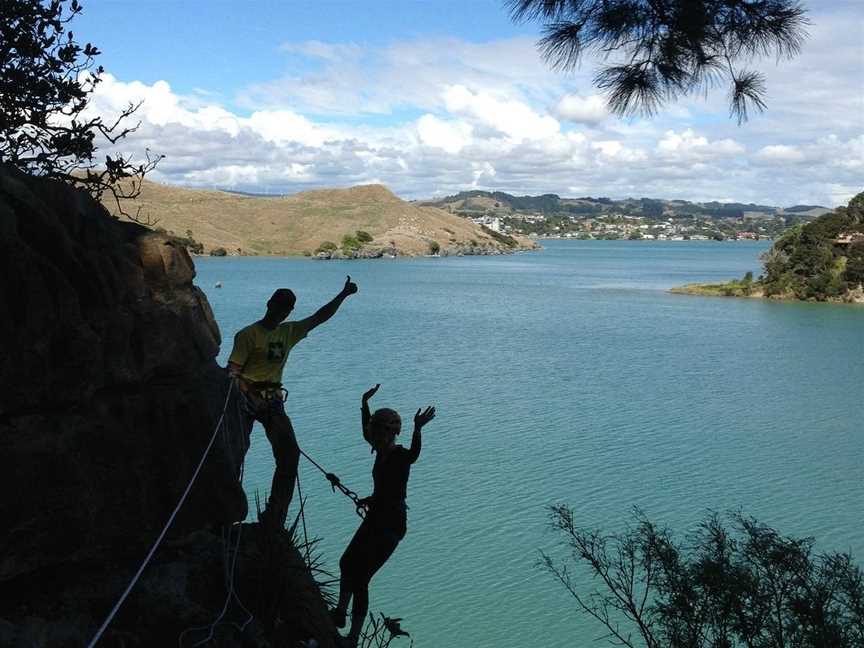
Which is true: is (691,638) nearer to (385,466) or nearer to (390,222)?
(385,466)

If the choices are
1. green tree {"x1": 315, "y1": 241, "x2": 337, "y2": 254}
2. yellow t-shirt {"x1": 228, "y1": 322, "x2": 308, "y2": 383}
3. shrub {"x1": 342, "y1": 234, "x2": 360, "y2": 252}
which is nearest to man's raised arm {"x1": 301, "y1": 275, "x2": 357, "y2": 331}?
yellow t-shirt {"x1": 228, "y1": 322, "x2": 308, "y2": 383}

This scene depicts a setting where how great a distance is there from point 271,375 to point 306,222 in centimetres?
15914

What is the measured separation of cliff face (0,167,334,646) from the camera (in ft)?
15.9

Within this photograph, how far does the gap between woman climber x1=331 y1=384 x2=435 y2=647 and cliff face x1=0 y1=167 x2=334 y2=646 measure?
0.86 metres

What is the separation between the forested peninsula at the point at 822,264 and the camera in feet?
210

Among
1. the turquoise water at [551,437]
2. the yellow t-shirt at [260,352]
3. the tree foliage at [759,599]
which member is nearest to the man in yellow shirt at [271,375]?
the yellow t-shirt at [260,352]

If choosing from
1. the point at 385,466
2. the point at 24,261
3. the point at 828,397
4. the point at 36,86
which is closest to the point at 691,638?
the point at 385,466

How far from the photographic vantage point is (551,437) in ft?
72.5

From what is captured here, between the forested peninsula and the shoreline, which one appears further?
the forested peninsula

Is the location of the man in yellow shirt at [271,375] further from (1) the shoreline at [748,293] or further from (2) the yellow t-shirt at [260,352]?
(1) the shoreline at [748,293]

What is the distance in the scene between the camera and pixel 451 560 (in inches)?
552

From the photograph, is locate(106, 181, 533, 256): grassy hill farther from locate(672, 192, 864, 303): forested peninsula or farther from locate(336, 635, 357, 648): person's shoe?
locate(336, 635, 357, 648): person's shoe

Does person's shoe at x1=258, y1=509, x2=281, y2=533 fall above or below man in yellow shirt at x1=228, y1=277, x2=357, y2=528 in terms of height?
below

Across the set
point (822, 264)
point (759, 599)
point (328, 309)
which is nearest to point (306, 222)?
point (822, 264)
